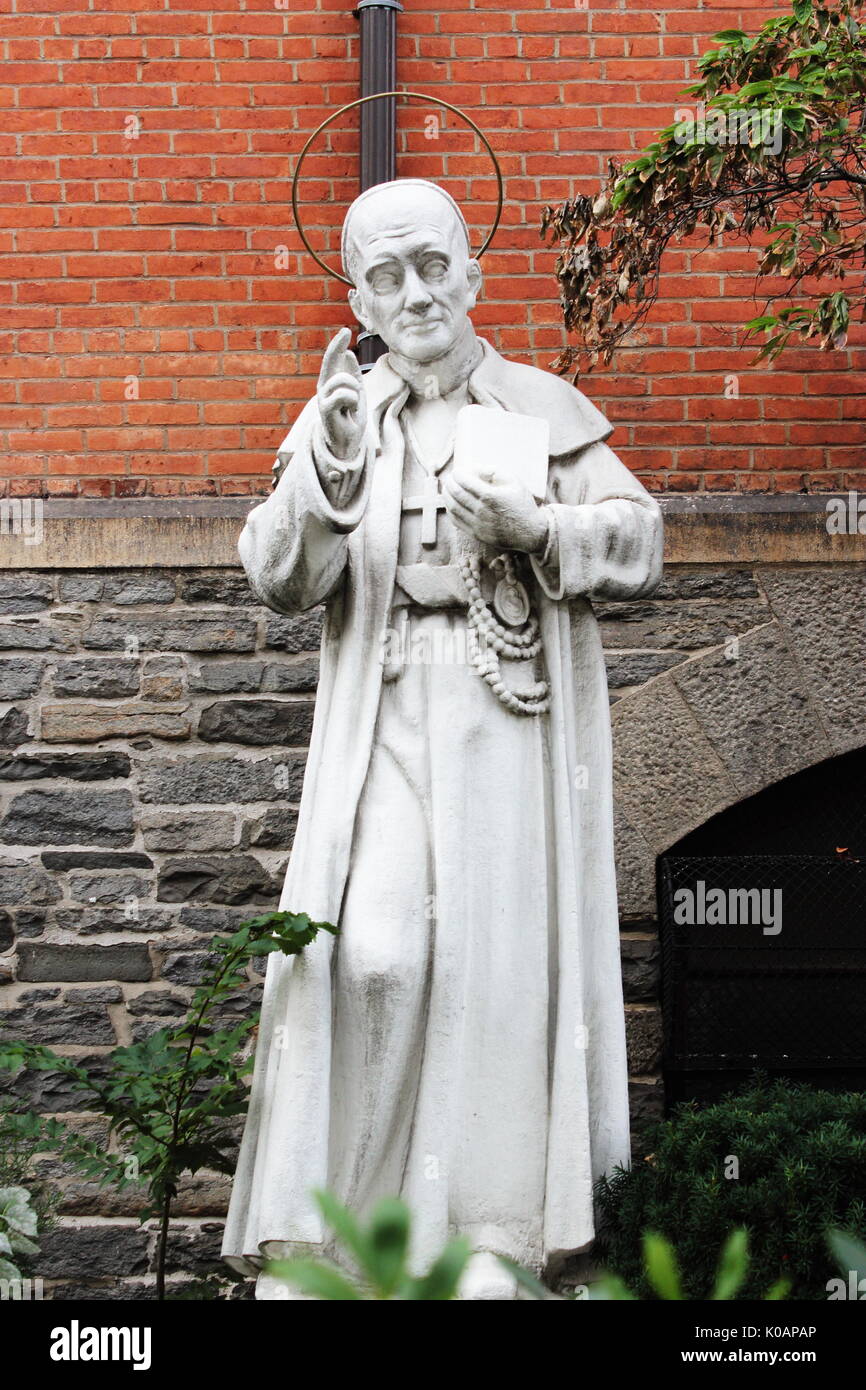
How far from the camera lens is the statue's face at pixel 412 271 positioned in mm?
3510

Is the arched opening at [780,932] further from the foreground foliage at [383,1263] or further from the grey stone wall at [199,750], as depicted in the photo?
the foreground foliage at [383,1263]

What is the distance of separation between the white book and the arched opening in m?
2.61

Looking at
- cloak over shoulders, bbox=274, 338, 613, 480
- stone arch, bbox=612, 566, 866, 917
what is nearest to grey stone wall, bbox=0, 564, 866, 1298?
stone arch, bbox=612, 566, 866, 917

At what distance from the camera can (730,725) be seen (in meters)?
5.86

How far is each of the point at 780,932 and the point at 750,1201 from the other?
291 cm

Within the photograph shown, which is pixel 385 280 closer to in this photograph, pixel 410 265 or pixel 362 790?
pixel 410 265

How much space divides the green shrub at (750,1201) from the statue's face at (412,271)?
5.53ft

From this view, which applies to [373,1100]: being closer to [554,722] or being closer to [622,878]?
[554,722]

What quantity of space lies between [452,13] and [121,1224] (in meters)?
4.20

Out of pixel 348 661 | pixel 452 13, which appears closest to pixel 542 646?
pixel 348 661

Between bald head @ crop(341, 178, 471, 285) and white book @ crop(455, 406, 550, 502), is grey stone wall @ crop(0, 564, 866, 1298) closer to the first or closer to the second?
white book @ crop(455, 406, 550, 502)

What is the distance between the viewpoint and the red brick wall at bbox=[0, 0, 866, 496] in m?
6.08

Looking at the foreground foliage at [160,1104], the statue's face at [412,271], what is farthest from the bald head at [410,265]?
the foreground foliage at [160,1104]

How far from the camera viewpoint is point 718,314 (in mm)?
6148
